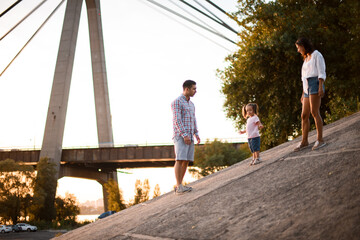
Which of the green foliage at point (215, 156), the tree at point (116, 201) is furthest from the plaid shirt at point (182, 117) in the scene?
the tree at point (116, 201)

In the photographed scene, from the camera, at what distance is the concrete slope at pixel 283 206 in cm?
228

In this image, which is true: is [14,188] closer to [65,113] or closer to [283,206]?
[65,113]

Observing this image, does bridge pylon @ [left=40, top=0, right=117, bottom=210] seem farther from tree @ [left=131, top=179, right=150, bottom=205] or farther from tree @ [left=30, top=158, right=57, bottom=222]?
tree @ [left=131, top=179, right=150, bottom=205]

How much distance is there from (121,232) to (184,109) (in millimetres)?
2088

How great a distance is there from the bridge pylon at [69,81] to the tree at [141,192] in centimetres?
502

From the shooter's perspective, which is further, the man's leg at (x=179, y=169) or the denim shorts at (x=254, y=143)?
the denim shorts at (x=254, y=143)

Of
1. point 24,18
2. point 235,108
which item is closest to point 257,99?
point 235,108

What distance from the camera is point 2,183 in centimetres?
3641

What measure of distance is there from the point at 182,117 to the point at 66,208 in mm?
40421

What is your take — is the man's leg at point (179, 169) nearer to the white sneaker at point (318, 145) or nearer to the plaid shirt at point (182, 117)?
the plaid shirt at point (182, 117)

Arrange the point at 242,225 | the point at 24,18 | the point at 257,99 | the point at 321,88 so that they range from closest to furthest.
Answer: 1. the point at 242,225
2. the point at 321,88
3. the point at 257,99
4. the point at 24,18

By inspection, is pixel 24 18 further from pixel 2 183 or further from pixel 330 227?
pixel 330 227

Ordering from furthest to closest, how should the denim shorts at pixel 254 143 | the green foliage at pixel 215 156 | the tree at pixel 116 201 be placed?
1. the tree at pixel 116 201
2. the green foliage at pixel 215 156
3. the denim shorts at pixel 254 143

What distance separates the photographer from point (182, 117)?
17.2ft
